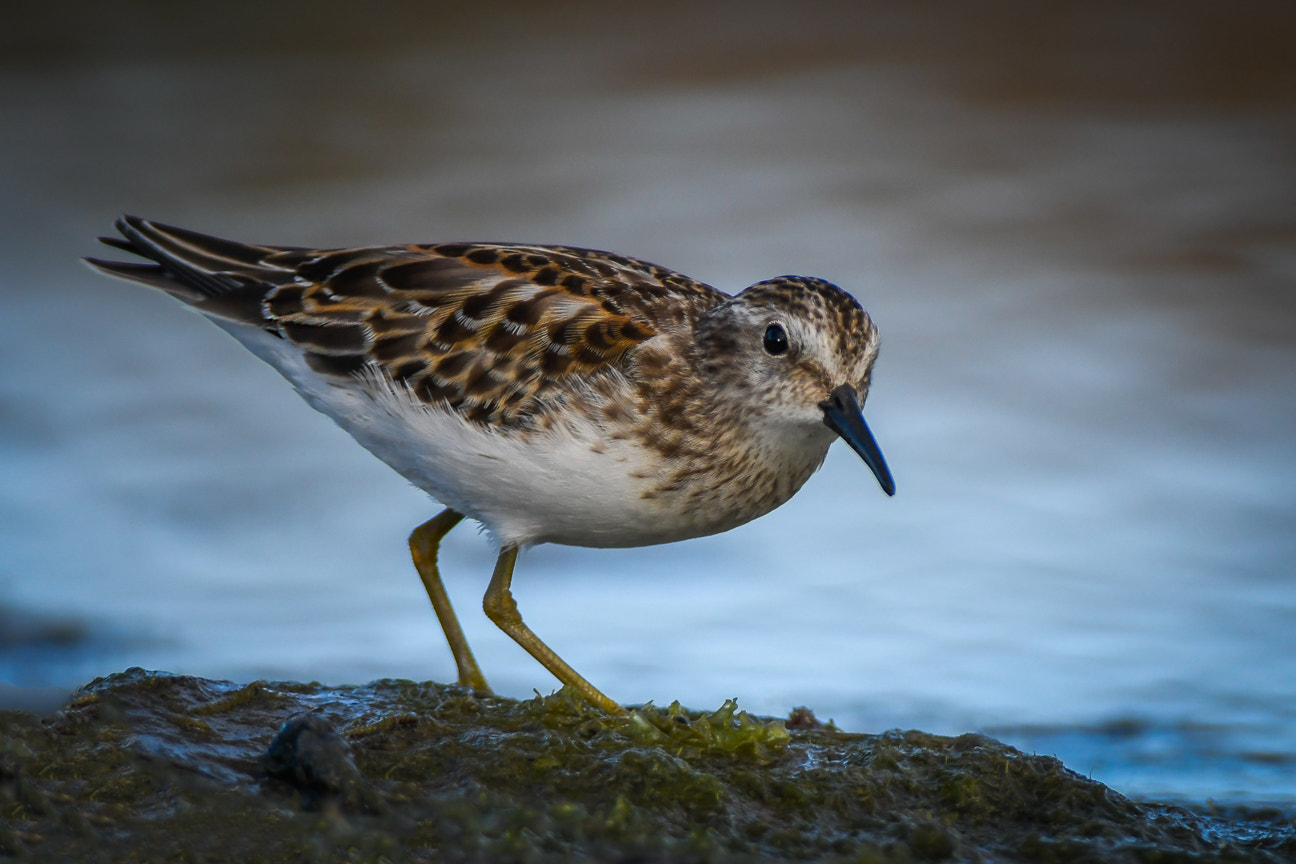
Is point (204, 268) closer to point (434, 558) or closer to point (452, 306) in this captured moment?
point (452, 306)

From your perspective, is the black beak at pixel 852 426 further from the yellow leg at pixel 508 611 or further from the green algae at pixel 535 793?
the yellow leg at pixel 508 611

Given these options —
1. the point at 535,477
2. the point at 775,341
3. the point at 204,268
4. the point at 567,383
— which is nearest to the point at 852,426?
the point at 775,341

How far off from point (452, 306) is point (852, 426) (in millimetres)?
1969

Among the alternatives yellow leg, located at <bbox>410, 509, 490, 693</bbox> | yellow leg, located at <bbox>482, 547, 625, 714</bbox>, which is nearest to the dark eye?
yellow leg, located at <bbox>482, 547, 625, 714</bbox>

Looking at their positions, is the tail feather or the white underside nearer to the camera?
the white underside

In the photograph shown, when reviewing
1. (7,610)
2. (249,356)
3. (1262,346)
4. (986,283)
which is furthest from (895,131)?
(7,610)

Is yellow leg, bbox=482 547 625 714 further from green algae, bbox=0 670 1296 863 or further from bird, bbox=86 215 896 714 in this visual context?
green algae, bbox=0 670 1296 863

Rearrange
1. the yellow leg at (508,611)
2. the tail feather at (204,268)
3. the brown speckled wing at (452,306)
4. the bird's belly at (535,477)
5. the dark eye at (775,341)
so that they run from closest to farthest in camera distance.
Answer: the bird's belly at (535,477)
the dark eye at (775,341)
the brown speckled wing at (452,306)
the yellow leg at (508,611)
the tail feather at (204,268)

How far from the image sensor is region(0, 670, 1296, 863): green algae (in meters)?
3.84

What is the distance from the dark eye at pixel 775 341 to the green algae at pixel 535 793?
61.4 inches

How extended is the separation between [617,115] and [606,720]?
37.1ft

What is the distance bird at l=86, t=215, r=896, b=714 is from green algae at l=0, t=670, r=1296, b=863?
93 centimetres

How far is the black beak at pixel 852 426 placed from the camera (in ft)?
17.6

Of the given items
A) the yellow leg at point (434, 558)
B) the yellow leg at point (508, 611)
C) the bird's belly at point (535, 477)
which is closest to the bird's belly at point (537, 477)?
Result: the bird's belly at point (535, 477)
